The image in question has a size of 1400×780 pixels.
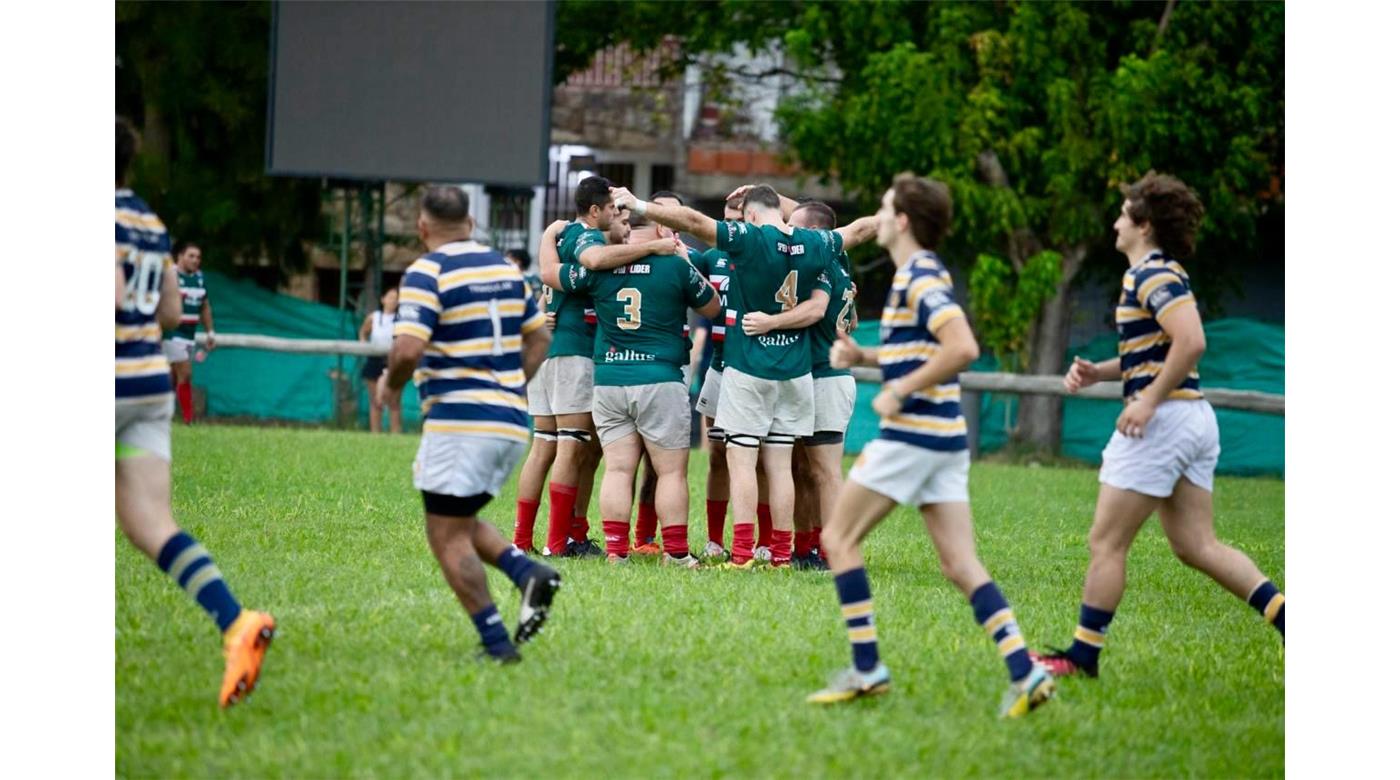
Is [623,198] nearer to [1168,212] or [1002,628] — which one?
[1168,212]

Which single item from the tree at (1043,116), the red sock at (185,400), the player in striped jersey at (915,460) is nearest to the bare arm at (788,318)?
the player in striped jersey at (915,460)

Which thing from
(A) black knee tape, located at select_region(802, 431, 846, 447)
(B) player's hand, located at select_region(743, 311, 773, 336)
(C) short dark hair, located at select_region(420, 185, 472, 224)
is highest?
(C) short dark hair, located at select_region(420, 185, 472, 224)

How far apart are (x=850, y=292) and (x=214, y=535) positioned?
12.4ft

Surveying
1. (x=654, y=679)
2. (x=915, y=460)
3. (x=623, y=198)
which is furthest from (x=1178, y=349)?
(x=623, y=198)

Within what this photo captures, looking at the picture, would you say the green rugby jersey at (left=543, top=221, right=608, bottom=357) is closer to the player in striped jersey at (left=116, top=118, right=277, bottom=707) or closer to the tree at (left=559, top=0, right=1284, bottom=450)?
the player in striped jersey at (left=116, top=118, right=277, bottom=707)

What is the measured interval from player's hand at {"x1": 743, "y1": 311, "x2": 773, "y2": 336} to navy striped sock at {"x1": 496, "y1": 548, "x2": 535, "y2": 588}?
3.10 meters

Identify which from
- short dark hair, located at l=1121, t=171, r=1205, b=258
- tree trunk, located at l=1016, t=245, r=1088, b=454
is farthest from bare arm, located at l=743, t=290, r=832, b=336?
tree trunk, located at l=1016, t=245, r=1088, b=454

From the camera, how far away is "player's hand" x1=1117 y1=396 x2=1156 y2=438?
649 centimetres

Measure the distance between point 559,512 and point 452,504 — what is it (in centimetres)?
343

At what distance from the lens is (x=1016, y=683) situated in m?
6.02

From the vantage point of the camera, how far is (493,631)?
21.2ft

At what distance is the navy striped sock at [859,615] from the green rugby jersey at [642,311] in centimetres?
356
